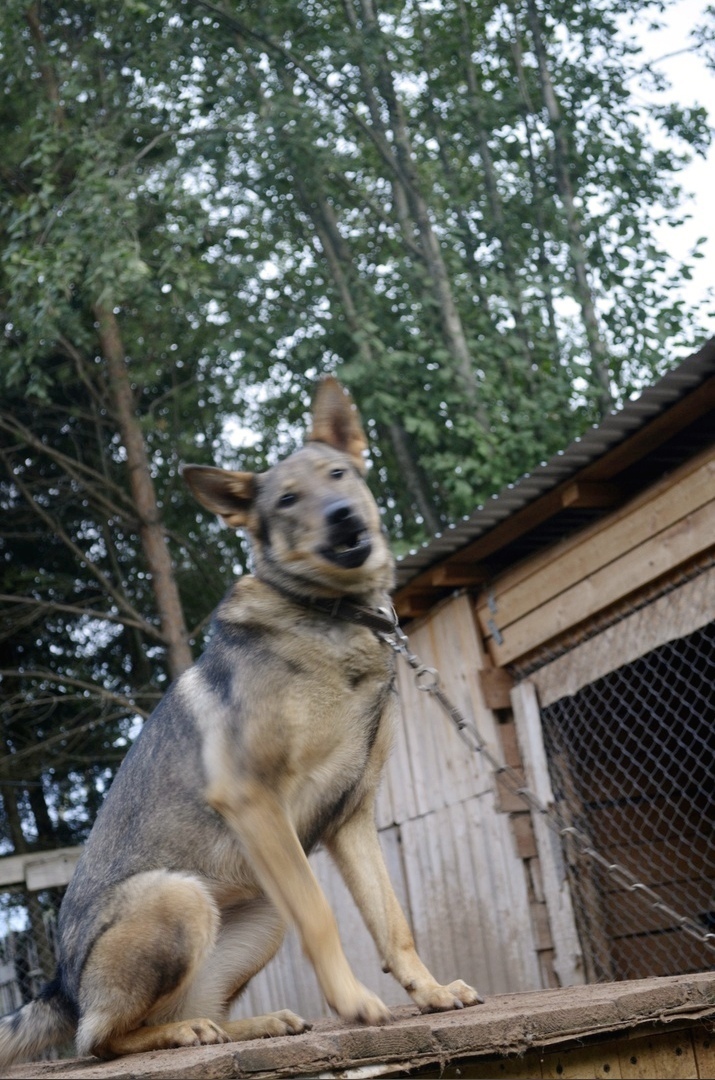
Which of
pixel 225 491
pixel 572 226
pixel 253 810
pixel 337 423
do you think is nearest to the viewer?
pixel 253 810

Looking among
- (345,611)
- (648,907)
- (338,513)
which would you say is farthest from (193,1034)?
(648,907)

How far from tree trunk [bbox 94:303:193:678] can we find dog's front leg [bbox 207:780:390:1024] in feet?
31.6

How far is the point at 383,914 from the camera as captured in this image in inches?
146

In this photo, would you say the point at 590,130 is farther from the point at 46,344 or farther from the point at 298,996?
the point at 298,996

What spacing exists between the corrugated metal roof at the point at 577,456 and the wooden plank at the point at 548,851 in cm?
108

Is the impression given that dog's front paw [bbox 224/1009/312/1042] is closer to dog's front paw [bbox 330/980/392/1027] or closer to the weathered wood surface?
dog's front paw [bbox 330/980/392/1027]

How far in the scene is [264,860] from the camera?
3.38m

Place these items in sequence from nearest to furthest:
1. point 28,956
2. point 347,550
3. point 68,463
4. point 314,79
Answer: point 347,550, point 28,956, point 68,463, point 314,79

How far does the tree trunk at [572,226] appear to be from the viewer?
603 inches

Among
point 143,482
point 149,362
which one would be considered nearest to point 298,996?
point 143,482

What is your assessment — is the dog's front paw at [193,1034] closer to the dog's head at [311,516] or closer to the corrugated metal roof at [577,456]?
the dog's head at [311,516]

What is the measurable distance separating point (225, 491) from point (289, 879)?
4.35 ft

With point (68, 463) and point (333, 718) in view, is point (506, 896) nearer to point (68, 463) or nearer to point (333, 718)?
point (333, 718)

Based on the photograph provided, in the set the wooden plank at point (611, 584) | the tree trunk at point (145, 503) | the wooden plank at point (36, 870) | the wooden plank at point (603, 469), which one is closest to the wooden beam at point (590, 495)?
the wooden plank at point (603, 469)
